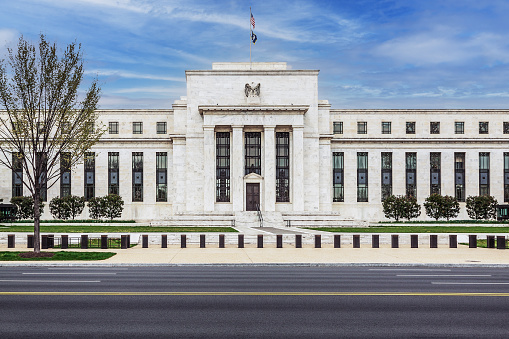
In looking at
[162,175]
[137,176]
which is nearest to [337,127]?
[162,175]

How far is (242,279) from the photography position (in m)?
20.0

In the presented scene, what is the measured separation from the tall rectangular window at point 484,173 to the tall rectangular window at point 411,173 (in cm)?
897

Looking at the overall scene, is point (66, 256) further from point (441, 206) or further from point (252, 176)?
point (441, 206)

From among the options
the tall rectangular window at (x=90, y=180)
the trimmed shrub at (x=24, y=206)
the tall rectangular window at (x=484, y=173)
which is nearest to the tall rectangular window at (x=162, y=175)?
the tall rectangular window at (x=90, y=180)

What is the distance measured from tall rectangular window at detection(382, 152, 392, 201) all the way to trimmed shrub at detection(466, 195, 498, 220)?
1034cm

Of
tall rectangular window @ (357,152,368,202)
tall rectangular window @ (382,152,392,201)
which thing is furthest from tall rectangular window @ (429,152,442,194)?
tall rectangular window @ (357,152,368,202)

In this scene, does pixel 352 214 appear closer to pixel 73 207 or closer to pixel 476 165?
pixel 476 165

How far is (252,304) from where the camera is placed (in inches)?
576

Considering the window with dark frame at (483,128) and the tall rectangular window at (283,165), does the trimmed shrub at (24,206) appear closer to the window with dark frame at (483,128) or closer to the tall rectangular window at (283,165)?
the tall rectangular window at (283,165)

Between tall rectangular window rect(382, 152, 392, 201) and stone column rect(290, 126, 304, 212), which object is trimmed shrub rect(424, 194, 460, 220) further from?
stone column rect(290, 126, 304, 212)

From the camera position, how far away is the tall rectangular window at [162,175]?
3031 inches

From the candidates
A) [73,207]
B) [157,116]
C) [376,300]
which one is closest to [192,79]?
[157,116]

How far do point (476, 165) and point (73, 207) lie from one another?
5409 cm

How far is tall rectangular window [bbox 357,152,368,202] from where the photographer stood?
7750cm
